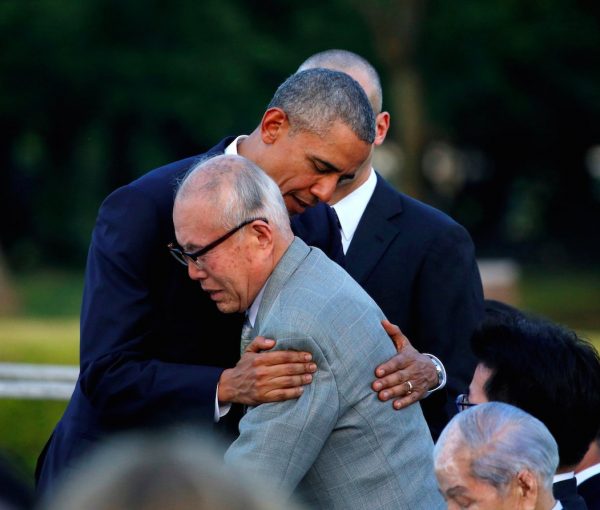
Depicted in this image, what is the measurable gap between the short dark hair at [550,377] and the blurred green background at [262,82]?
585 inches

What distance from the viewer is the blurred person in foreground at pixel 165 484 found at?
134 cm

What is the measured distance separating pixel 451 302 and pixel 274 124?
112cm

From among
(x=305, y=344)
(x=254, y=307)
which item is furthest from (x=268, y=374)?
(x=254, y=307)

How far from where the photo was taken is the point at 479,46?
21266 mm

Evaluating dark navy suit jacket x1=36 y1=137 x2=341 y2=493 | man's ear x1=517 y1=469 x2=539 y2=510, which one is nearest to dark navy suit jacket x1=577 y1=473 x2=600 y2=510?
dark navy suit jacket x1=36 y1=137 x2=341 y2=493

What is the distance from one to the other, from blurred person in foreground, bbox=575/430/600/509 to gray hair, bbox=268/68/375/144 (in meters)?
1.27

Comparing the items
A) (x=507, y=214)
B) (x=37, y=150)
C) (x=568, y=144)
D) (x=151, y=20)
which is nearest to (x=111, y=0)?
(x=151, y=20)

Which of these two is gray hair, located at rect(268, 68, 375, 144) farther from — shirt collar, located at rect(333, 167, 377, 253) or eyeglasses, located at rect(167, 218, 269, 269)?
shirt collar, located at rect(333, 167, 377, 253)

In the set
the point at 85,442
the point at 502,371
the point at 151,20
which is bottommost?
the point at 151,20

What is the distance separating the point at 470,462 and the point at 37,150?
2589 centimetres

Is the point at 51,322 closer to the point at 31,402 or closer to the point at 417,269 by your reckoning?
the point at 31,402

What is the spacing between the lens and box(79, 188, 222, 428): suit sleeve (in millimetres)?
3150

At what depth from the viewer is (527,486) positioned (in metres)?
2.51

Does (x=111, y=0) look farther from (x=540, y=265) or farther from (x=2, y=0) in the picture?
(x=540, y=265)
